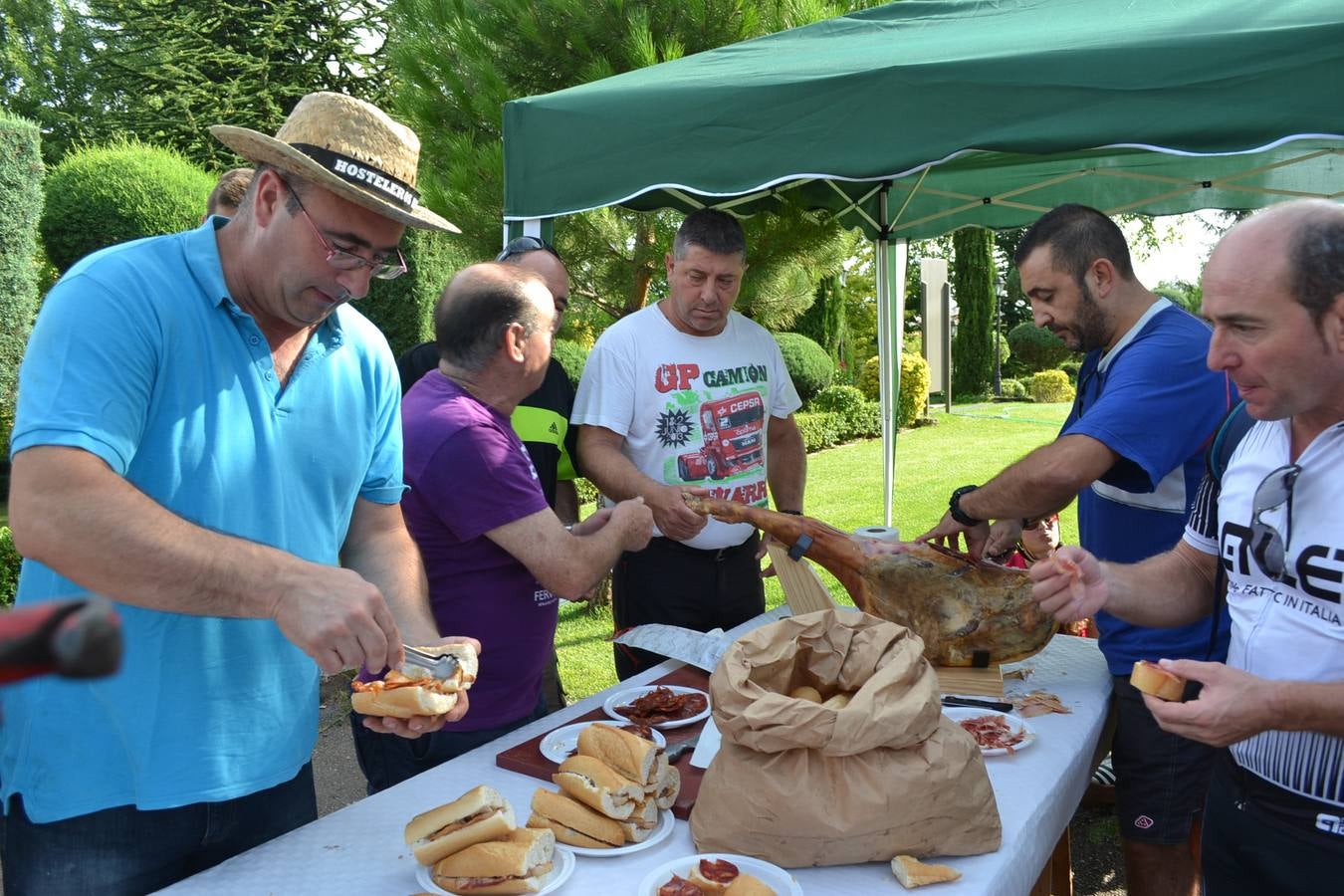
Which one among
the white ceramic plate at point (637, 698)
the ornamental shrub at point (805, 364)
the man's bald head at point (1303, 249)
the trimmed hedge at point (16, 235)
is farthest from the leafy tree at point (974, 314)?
the man's bald head at point (1303, 249)

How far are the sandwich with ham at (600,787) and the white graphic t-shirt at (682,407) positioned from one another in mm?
1854

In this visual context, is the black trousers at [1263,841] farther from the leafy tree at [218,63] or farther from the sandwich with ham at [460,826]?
the leafy tree at [218,63]

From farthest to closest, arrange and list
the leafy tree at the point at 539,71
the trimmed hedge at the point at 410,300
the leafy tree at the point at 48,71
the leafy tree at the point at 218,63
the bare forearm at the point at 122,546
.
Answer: the leafy tree at the point at 48,71 < the leafy tree at the point at 218,63 < the trimmed hedge at the point at 410,300 < the leafy tree at the point at 539,71 < the bare forearm at the point at 122,546

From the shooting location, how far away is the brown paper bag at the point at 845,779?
155cm

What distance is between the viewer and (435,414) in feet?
7.76

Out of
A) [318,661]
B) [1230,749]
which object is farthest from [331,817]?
[1230,749]

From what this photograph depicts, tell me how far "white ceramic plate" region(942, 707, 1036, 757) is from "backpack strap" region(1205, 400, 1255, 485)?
69 centimetres

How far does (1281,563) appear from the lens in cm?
177

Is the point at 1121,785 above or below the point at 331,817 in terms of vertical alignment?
below

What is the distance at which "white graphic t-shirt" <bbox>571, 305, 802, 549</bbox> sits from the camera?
12.0ft

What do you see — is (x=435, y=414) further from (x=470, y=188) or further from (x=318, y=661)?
(x=470, y=188)

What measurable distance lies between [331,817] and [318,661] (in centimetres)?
48

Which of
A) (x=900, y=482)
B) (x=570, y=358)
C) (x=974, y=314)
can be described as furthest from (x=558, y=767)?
(x=974, y=314)

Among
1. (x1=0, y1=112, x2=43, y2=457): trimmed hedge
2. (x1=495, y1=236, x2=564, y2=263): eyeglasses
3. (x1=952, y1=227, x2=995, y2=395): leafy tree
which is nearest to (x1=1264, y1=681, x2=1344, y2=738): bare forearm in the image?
(x1=495, y1=236, x2=564, y2=263): eyeglasses
